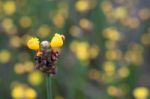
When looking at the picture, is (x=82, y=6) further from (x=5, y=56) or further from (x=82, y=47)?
(x=5, y=56)

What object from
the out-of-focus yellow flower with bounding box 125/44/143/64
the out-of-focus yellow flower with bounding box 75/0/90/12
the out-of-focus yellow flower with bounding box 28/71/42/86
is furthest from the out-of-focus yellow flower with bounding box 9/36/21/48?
the out-of-focus yellow flower with bounding box 125/44/143/64

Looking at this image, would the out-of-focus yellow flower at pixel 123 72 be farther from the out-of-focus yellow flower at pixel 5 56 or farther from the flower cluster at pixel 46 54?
the flower cluster at pixel 46 54

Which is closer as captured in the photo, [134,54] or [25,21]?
[134,54]

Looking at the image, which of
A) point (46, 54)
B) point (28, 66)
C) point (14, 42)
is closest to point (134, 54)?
point (28, 66)

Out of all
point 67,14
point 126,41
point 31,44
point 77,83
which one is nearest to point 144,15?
point 126,41

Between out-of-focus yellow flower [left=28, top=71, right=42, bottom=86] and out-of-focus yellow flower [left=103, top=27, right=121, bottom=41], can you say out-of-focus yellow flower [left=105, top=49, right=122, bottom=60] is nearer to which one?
out-of-focus yellow flower [left=103, top=27, right=121, bottom=41]

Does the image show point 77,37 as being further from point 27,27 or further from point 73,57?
A: point 27,27
